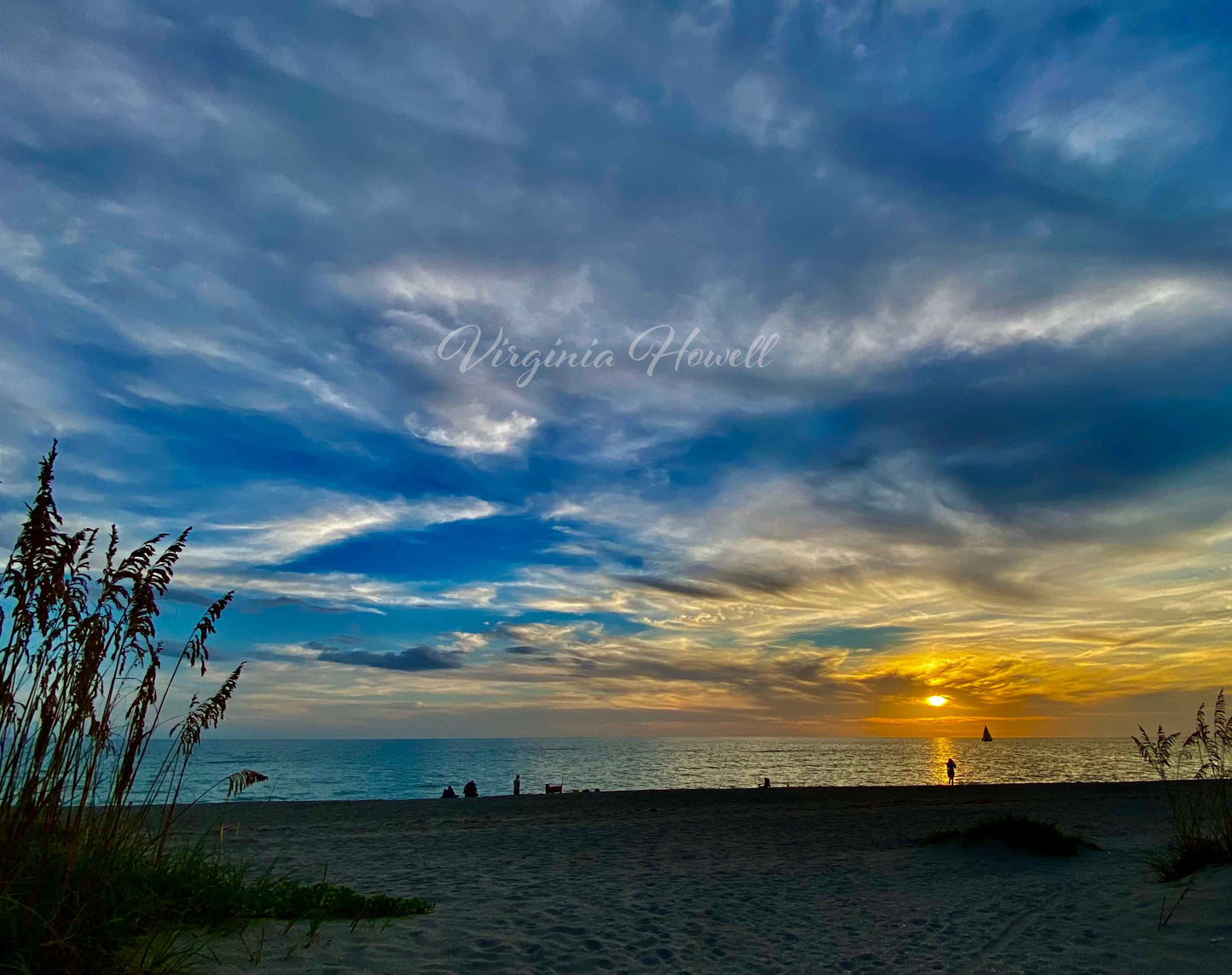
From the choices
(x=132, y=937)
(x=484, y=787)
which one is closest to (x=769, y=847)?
(x=132, y=937)

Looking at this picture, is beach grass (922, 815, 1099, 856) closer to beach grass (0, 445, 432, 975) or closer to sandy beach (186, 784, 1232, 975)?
A: sandy beach (186, 784, 1232, 975)

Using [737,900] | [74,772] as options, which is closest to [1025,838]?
[737,900]

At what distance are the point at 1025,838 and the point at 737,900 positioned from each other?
7.01m

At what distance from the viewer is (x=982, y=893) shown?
34.8 ft

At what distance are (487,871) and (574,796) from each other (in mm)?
22618

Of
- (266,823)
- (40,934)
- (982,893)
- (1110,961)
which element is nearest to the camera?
(40,934)

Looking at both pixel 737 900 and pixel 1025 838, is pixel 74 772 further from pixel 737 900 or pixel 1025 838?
pixel 1025 838

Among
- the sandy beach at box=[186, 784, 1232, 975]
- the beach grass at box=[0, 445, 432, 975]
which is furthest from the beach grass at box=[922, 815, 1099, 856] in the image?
the beach grass at box=[0, 445, 432, 975]

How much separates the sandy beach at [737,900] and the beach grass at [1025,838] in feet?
1.14

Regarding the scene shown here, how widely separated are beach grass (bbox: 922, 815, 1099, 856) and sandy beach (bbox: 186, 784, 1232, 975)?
0.35 meters

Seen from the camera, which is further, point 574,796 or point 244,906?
point 574,796

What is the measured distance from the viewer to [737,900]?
10.1 meters

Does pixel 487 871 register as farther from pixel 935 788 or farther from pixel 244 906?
pixel 935 788

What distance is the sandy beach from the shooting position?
268 inches
